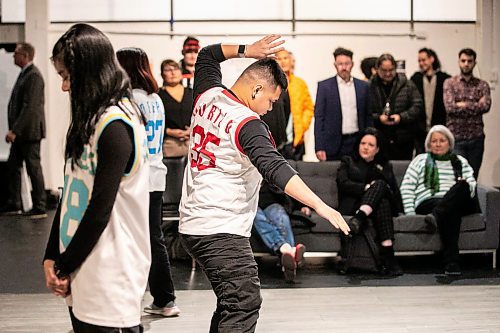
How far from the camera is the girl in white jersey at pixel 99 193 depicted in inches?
89.0

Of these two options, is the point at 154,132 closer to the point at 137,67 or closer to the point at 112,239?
the point at 137,67

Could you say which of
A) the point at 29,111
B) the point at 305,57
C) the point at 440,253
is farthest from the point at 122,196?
the point at 305,57

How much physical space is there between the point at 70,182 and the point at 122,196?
0.48ft

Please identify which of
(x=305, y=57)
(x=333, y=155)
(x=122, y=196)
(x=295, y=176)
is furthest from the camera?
(x=305, y=57)

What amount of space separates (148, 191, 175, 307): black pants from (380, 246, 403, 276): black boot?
70.4 inches

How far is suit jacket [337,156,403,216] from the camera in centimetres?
622

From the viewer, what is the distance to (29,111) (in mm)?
8367

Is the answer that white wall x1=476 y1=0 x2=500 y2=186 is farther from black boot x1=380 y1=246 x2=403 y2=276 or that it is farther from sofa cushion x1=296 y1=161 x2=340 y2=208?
black boot x1=380 y1=246 x2=403 y2=276

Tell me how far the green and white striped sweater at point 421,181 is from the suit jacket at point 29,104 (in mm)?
3609

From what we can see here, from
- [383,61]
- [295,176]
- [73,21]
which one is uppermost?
[73,21]

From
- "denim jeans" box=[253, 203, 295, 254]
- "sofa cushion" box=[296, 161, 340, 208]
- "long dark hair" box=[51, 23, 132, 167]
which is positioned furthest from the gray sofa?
"long dark hair" box=[51, 23, 132, 167]

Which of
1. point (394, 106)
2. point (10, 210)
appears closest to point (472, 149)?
point (394, 106)

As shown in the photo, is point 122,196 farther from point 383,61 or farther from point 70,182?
point 383,61

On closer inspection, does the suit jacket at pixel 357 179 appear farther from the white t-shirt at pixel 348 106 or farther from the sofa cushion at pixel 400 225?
the white t-shirt at pixel 348 106
